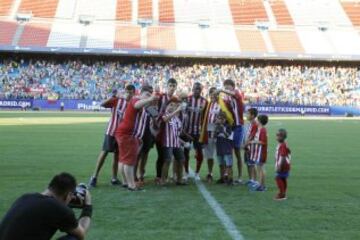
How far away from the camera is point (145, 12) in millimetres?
63719

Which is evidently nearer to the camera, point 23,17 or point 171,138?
point 171,138

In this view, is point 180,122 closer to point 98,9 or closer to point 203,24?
point 203,24

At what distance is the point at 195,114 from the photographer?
12414mm

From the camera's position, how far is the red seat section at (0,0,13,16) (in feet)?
203

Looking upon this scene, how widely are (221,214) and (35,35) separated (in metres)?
52.5

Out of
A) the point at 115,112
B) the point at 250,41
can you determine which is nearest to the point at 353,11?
the point at 250,41

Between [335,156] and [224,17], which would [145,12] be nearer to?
[224,17]

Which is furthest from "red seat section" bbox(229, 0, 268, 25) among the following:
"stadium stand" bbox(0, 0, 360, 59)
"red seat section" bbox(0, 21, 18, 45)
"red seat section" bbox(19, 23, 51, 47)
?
"red seat section" bbox(0, 21, 18, 45)

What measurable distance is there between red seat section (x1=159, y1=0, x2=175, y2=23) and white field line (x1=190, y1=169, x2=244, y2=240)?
173 feet

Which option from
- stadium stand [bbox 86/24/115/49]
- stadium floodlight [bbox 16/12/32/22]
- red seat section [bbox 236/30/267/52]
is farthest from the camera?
stadium floodlight [bbox 16/12/32/22]

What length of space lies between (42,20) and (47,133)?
3899 centimetres

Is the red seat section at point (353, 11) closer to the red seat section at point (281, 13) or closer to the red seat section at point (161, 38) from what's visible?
the red seat section at point (281, 13)

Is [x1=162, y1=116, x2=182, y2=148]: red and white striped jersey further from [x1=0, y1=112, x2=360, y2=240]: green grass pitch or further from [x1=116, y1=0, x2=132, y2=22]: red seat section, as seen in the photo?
[x1=116, y1=0, x2=132, y2=22]: red seat section

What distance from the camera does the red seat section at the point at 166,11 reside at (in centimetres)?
6328
